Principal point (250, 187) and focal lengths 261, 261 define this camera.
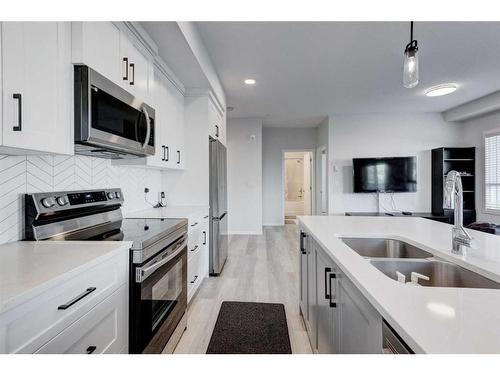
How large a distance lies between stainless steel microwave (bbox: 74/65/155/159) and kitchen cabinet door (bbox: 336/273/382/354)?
1416mm

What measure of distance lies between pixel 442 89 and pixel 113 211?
4.45 metres

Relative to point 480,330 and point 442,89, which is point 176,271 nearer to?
point 480,330

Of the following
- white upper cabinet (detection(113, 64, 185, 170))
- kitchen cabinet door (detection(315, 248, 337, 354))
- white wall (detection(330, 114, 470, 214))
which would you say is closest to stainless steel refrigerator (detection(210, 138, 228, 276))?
white upper cabinet (detection(113, 64, 185, 170))

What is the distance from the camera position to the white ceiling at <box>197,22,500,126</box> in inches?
97.3

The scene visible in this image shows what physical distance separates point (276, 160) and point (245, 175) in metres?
1.46

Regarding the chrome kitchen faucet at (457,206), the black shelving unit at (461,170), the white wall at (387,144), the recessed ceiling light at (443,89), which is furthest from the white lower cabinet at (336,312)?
the black shelving unit at (461,170)

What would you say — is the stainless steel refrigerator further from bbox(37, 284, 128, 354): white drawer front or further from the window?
the window

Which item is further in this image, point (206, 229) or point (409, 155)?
point (409, 155)

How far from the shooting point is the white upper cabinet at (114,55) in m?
1.32

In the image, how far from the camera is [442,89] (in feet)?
12.2

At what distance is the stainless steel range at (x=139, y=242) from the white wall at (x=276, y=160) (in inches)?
201

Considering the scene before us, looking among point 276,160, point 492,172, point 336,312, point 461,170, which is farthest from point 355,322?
point 276,160

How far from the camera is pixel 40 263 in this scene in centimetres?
99
